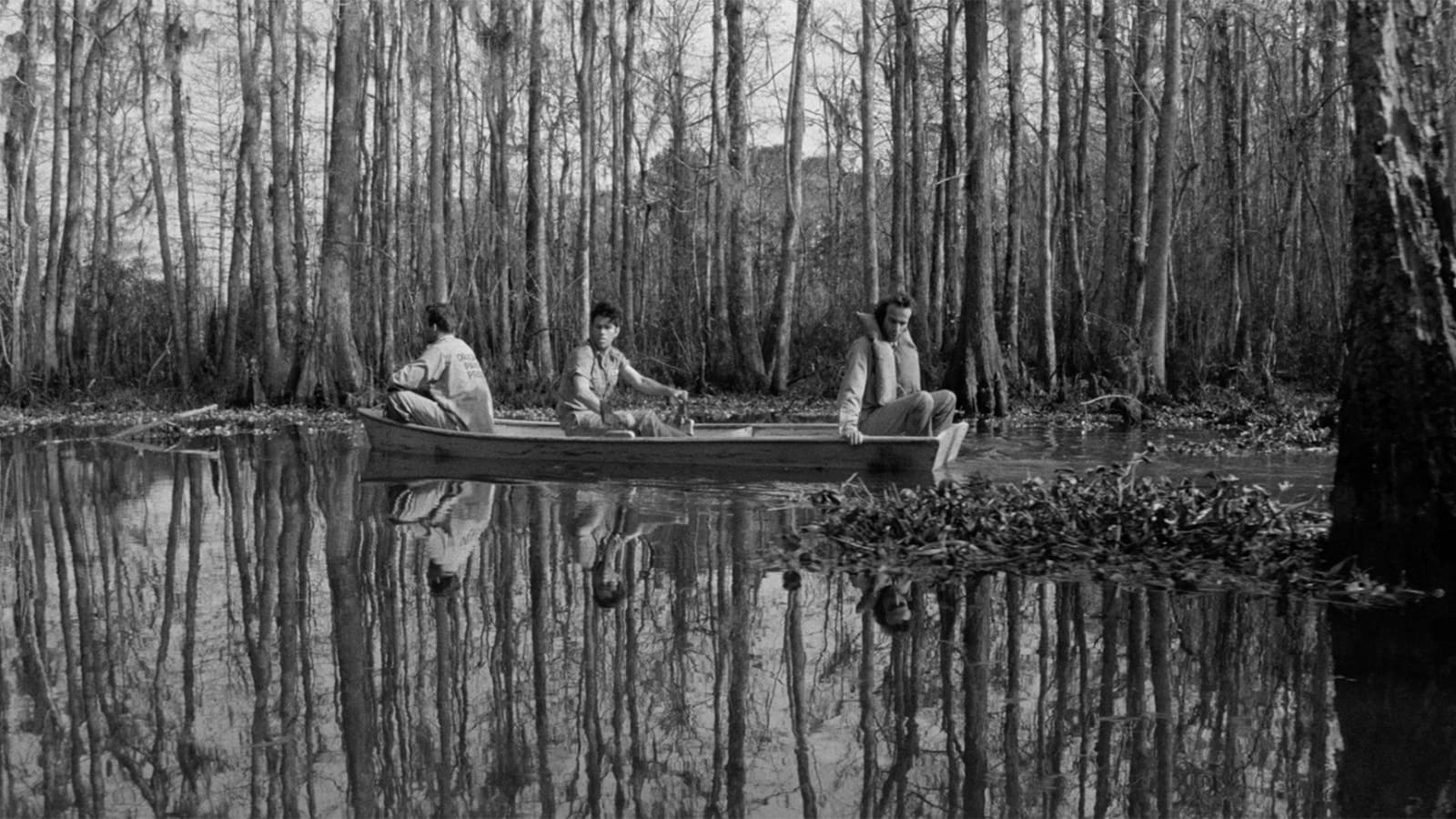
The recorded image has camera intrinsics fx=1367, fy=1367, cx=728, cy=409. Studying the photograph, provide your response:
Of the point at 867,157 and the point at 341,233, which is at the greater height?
A: the point at 867,157

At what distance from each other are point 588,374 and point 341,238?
33.4 feet

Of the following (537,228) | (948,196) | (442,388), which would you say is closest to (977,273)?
(948,196)

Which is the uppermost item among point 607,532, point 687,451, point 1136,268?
point 1136,268

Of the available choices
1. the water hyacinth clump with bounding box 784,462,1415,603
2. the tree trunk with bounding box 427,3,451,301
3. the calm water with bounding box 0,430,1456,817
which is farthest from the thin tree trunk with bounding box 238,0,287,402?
the water hyacinth clump with bounding box 784,462,1415,603

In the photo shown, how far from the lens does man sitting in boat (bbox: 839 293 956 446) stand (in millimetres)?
10727

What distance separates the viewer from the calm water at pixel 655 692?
3.66 meters

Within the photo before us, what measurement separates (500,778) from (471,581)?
294 centimetres

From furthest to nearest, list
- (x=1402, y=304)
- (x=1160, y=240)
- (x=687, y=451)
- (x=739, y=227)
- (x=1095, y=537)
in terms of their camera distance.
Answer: (x=739, y=227) → (x=1160, y=240) → (x=687, y=451) → (x=1095, y=537) → (x=1402, y=304)

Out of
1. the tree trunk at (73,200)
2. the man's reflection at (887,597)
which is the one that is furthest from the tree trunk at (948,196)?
the man's reflection at (887,597)

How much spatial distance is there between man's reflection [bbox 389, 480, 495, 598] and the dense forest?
367 inches

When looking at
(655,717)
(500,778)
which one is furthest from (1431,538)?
(500,778)

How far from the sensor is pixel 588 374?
12.7 m

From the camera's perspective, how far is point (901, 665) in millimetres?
4961

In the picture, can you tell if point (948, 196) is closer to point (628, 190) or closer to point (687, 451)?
point (628, 190)
